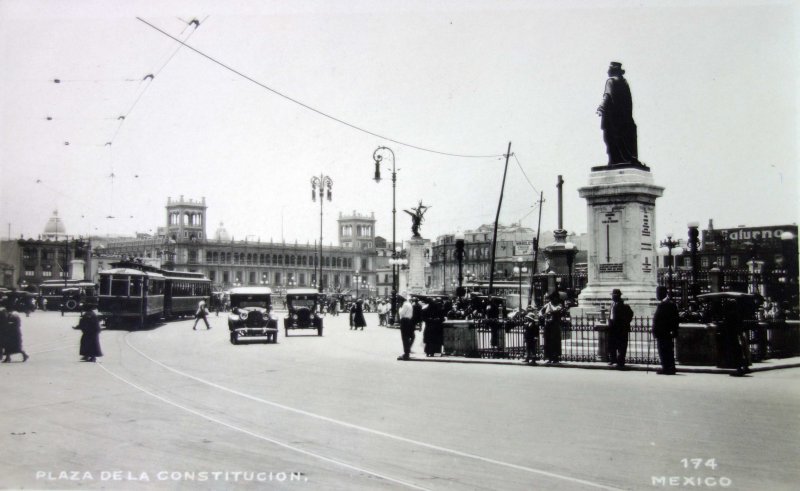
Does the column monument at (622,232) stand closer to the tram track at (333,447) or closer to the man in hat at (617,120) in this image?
the man in hat at (617,120)

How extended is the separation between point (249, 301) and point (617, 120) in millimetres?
14072

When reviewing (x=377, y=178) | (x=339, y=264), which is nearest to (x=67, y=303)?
(x=377, y=178)

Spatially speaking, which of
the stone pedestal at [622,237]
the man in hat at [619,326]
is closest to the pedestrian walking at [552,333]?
the man in hat at [619,326]

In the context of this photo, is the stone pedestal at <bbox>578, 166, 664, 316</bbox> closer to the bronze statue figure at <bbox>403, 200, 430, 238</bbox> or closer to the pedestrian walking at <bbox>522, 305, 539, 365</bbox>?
the pedestrian walking at <bbox>522, 305, 539, 365</bbox>

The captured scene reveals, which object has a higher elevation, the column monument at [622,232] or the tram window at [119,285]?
the column monument at [622,232]

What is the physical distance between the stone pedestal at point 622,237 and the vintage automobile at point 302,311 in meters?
13.5

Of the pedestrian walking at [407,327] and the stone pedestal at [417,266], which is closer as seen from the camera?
the pedestrian walking at [407,327]

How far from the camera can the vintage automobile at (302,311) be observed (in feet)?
96.8

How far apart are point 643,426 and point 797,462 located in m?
1.90

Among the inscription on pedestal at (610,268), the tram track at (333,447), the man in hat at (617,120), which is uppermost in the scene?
the man in hat at (617,120)

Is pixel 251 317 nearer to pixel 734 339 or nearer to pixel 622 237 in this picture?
pixel 622 237

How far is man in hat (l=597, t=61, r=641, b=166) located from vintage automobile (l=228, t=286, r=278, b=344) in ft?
41.3

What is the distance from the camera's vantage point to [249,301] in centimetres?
2606

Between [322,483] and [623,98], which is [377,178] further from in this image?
[322,483]
